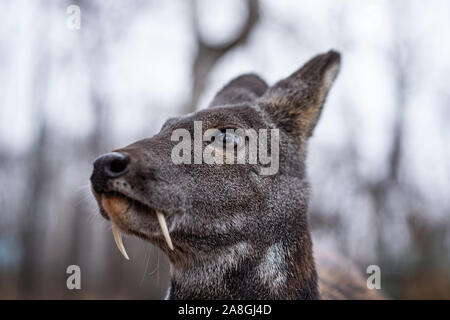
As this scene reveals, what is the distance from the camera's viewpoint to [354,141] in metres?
16.9

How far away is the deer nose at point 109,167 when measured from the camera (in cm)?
256

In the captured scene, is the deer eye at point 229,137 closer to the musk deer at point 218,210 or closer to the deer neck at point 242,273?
the musk deer at point 218,210

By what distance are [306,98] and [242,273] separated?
177 cm

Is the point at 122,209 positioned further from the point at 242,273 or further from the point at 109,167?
the point at 242,273

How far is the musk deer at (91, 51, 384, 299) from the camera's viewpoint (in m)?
2.68

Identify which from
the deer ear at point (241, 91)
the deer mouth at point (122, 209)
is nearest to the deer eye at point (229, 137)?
the deer mouth at point (122, 209)

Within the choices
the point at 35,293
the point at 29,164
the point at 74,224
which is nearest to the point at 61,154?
the point at 74,224

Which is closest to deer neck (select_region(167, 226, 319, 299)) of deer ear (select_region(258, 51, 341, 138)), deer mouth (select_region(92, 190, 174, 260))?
deer mouth (select_region(92, 190, 174, 260))

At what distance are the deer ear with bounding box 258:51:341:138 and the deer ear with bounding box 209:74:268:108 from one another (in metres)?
0.62

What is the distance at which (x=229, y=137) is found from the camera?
129 inches

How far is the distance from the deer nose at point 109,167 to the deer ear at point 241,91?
6.63 feet

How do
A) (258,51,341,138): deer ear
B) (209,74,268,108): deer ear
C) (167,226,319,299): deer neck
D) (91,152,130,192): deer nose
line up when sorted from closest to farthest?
(91,152,130,192): deer nose → (167,226,319,299): deer neck → (258,51,341,138): deer ear → (209,74,268,108): deer ear

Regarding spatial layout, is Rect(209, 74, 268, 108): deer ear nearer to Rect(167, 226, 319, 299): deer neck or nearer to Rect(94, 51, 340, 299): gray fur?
Rect(94, 51, 340, 299): gray fur
